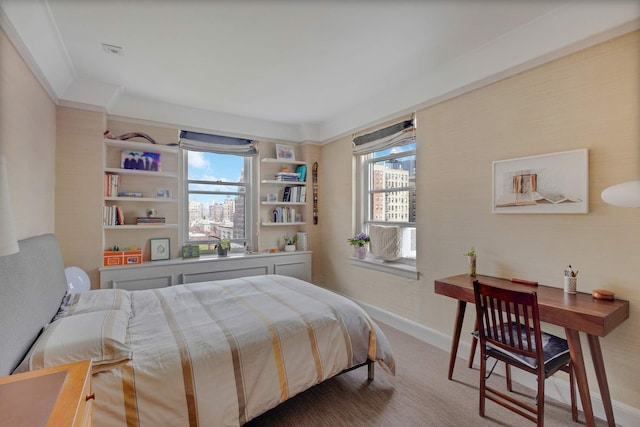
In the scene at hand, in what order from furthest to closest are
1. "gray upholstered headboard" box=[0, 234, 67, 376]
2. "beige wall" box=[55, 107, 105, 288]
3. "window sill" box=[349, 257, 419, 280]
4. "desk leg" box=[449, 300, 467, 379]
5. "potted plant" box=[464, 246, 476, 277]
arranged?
"window sill" box=[349, 257, 419, 280] → "beige wall" box=[55, 107, 105, 288] → "potted plant" box=[464, 246, 476, 277] → "desk leg" box=[449, 300, 467, 379] → "gray upholstered headboard" box=[0, 234, 67, 376]

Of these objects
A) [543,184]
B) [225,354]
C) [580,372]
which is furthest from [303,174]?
[580,372]

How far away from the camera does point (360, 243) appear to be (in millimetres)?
3725

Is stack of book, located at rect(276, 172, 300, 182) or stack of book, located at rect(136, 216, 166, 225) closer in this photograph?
stack of book, located at rect(136, 216, 166, 225)

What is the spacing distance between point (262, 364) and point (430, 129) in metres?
2.59

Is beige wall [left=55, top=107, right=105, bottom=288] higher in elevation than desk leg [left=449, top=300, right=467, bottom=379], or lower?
higher

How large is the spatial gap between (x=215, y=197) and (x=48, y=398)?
11.2 ft

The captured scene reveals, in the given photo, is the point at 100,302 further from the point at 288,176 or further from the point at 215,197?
the point at 288,176

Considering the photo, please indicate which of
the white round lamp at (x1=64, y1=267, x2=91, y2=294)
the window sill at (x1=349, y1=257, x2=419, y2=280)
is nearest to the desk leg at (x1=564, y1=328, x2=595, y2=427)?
the window sill at (x1=349, y1=257, x2=419, y2=280)

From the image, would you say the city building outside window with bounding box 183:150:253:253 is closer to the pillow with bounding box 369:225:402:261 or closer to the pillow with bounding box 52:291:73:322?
the pillow with bounding box 52:291:73:322

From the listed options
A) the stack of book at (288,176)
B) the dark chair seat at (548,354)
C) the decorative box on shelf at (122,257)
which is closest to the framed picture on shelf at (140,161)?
the decorative box on shelf at (122,257)

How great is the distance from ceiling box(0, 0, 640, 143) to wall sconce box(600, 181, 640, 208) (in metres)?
1.01

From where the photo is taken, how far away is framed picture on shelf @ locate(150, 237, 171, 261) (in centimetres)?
354

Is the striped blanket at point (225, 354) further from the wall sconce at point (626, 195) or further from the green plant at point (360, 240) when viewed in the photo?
the wall sconce at point (626, 195)

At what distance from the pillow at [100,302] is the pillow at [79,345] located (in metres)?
0.29
